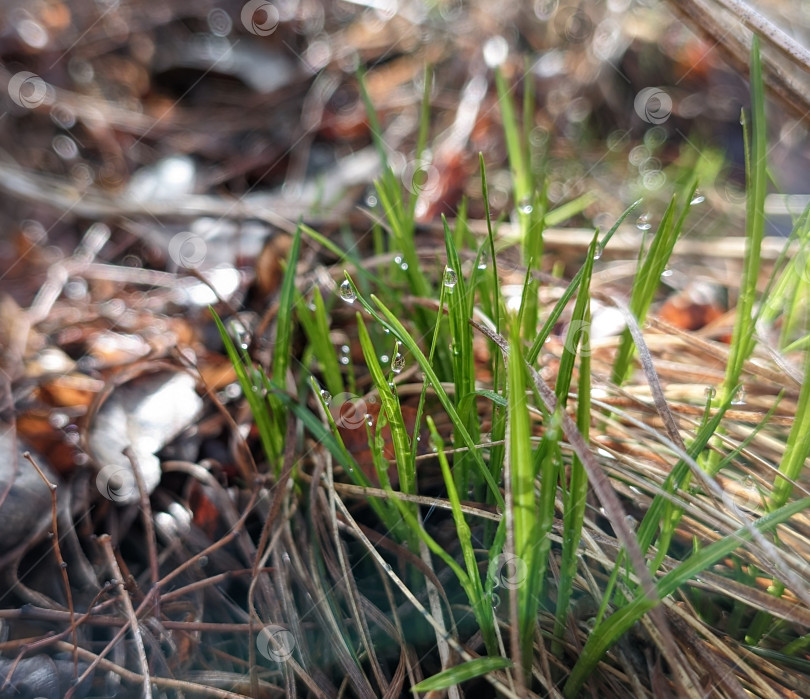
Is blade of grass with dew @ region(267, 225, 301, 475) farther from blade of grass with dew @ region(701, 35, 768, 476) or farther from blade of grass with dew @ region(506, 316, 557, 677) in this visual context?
blade of grass with dew @ region(701, 35, 768, 476)

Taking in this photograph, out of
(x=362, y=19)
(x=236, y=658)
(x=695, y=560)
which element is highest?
(x=362, y=19)

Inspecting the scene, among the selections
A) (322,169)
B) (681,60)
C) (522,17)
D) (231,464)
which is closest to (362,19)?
(522,17)

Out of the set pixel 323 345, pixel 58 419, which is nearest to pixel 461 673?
pixel 323 345

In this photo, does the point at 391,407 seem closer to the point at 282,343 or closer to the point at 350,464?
the point at 350,464

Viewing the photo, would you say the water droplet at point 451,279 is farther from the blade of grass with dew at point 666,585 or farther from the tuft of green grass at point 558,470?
the blade of grass with dew at point 666,585

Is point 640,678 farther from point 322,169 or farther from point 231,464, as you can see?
point 322,169

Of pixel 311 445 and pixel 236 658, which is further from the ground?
pixel 311 445

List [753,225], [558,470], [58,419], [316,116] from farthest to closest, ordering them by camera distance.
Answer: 1. [316,116]
2. [58,419]
3. [753,225]
4. [558,470]
